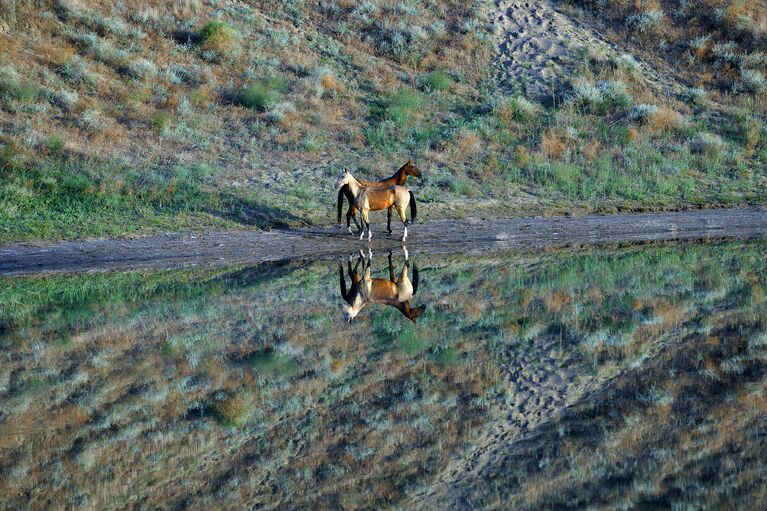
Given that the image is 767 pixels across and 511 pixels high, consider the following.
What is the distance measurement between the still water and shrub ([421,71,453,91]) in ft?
42.4

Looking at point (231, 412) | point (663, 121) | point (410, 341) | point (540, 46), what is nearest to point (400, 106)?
point (540, 46)

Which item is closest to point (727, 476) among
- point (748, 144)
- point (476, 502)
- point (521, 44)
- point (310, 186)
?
point (476, 502)

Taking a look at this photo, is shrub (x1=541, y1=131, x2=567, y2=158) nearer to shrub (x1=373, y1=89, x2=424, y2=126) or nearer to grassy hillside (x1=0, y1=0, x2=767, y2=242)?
grassy hillside (x1=0, y1=0, x2=767, y2=242)

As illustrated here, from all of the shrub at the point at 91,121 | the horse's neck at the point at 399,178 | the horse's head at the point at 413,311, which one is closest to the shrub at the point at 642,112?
the horse's neck at the point at 399,178

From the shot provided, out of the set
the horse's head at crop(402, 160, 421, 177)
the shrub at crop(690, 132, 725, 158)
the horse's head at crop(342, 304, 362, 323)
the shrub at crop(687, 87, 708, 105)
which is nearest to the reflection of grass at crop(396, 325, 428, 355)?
the horse's head at crop(342, 304, 362, 323)

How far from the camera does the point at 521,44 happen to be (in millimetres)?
34188

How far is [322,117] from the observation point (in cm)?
2884

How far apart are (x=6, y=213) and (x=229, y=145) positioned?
21.6 feet

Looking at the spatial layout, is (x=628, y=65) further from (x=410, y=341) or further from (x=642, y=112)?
(x=410, y=341)

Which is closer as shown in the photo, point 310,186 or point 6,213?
point 6,213

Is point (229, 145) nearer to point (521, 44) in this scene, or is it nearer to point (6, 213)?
point (6, 213)

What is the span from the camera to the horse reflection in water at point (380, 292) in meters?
16.3

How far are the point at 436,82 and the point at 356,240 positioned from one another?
1011 centimetres

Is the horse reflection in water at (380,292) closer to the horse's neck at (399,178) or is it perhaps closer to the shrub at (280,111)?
the horse's neck at (399,178)
